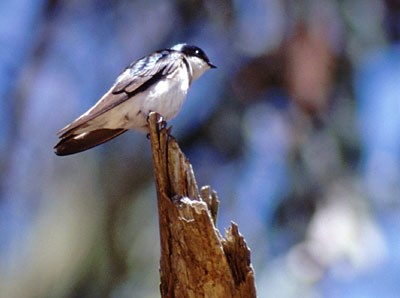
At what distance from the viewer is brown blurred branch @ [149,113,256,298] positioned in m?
2.96

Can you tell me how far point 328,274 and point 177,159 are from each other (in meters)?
2.91

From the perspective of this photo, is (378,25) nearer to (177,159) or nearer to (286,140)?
(286,140)

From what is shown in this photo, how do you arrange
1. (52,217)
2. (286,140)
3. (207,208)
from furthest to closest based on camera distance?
(286,140), (52,217), (207,208)

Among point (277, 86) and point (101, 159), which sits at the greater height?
point (277, 86)

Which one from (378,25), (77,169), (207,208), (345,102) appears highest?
(378,25)

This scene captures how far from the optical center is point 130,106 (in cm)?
403

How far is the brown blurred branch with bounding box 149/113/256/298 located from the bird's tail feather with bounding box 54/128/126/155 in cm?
98

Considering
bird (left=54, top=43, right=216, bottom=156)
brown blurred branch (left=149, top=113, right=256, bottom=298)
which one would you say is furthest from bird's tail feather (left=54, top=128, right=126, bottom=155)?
brown blurred branch (left=149, top=113, right=256, bottom=298)

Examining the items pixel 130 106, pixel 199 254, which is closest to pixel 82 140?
pixel 130 106

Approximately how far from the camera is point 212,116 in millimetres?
6527

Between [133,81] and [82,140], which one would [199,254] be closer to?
[82,140]

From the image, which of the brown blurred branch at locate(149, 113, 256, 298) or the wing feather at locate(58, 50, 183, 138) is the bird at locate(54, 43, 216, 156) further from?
the brown blurred branch at locate(149, 113, 256, 298)

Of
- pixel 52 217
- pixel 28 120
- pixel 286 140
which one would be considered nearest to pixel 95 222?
pixel 52 217

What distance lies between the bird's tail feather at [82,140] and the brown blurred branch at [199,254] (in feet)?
3.23
